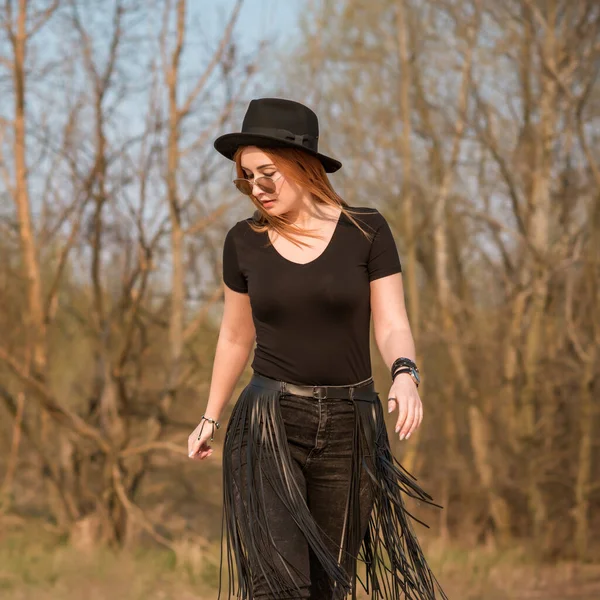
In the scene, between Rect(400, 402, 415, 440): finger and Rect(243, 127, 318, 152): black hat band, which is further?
Rect(243, 127, 318, 152): black hat band

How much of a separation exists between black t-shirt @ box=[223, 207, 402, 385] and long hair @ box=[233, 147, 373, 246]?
0.07 m

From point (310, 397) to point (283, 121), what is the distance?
800 mm

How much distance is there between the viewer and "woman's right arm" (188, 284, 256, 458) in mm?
3252

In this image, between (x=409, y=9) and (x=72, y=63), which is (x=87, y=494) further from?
(x=409, y=9)

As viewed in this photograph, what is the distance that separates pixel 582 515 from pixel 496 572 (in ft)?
4.92

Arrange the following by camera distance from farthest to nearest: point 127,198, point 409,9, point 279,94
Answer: point 409,9, point 279,94, point 127,198

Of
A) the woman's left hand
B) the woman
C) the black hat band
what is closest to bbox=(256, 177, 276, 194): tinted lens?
the woman

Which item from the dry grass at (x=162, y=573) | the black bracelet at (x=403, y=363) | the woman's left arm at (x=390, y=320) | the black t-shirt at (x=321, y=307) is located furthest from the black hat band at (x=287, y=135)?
the dry grass at (x=162, y=573)

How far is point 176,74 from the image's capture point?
864 centimetres

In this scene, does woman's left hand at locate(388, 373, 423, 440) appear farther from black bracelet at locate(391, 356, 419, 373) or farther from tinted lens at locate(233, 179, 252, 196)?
tinted lens at locate(233, 179, 252, 196)

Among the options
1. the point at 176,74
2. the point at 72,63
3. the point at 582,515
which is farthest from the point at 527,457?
the point at 72,63

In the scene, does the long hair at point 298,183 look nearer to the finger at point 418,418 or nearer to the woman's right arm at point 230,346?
the woman's right arm at point 230,346

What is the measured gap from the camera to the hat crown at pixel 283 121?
309 centimetres

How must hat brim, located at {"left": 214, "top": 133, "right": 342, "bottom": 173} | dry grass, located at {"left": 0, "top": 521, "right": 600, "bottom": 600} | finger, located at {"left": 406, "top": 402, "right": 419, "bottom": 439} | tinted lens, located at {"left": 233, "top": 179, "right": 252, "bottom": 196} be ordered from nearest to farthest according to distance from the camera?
finger, located at {"left": 406, "top": 402, "right": 419, "bottom": 439} → hat brim, located at {"left": 214, "top": 133, "right": 342, "bottom": 173} → tinted lens, located at {"left": 233, "top": 179, "right": 252, "bottom": 196} → dry grass, located at {"left": 0, "top": 521, "right": 600, "bottom": 600}
